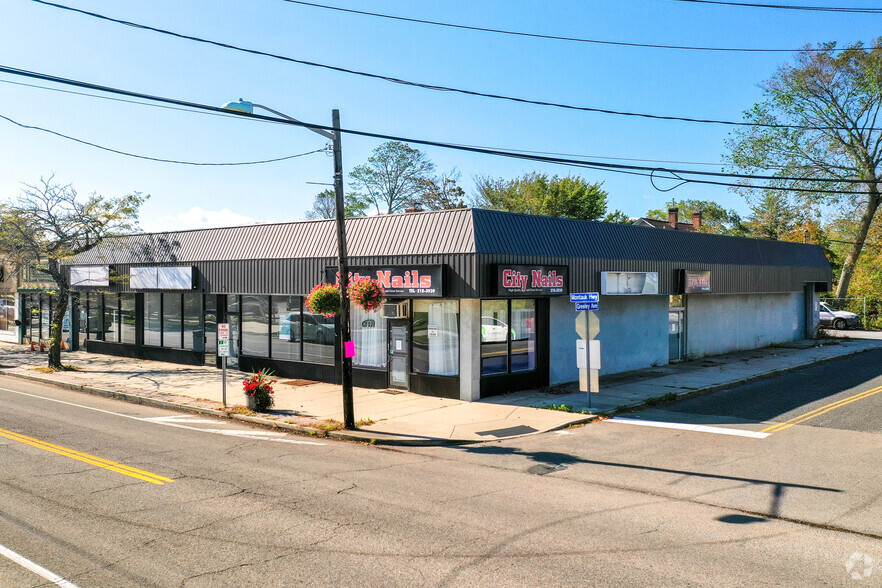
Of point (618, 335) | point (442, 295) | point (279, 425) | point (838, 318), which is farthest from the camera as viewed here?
point (838, 318)

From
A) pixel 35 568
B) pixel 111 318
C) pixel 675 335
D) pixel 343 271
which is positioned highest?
pixel 343 271

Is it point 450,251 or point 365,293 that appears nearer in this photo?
point 365,293

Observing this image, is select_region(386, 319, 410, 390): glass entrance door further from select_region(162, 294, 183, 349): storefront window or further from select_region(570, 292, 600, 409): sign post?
select_region(162, 294, 183, 349): storefront window

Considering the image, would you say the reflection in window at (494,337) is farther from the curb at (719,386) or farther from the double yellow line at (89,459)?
the double yellow line at (89,459)

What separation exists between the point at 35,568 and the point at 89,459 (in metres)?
5.04

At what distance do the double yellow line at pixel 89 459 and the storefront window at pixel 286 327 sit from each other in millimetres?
9032

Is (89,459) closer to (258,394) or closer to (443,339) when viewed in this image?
(258,394)

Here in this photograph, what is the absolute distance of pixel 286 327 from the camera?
21.5m

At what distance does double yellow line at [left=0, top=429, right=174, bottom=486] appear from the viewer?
988cm

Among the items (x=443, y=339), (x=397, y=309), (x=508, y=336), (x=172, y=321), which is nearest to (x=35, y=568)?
(x=443, y=339)

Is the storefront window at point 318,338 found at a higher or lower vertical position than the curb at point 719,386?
higher

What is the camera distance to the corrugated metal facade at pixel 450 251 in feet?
54.7

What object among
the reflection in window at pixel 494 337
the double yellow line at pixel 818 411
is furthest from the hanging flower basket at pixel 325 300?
the double yellow line at pixel 818 411

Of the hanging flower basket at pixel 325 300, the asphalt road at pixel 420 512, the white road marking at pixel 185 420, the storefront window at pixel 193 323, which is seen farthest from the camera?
the storefront window at pixel 193 323
